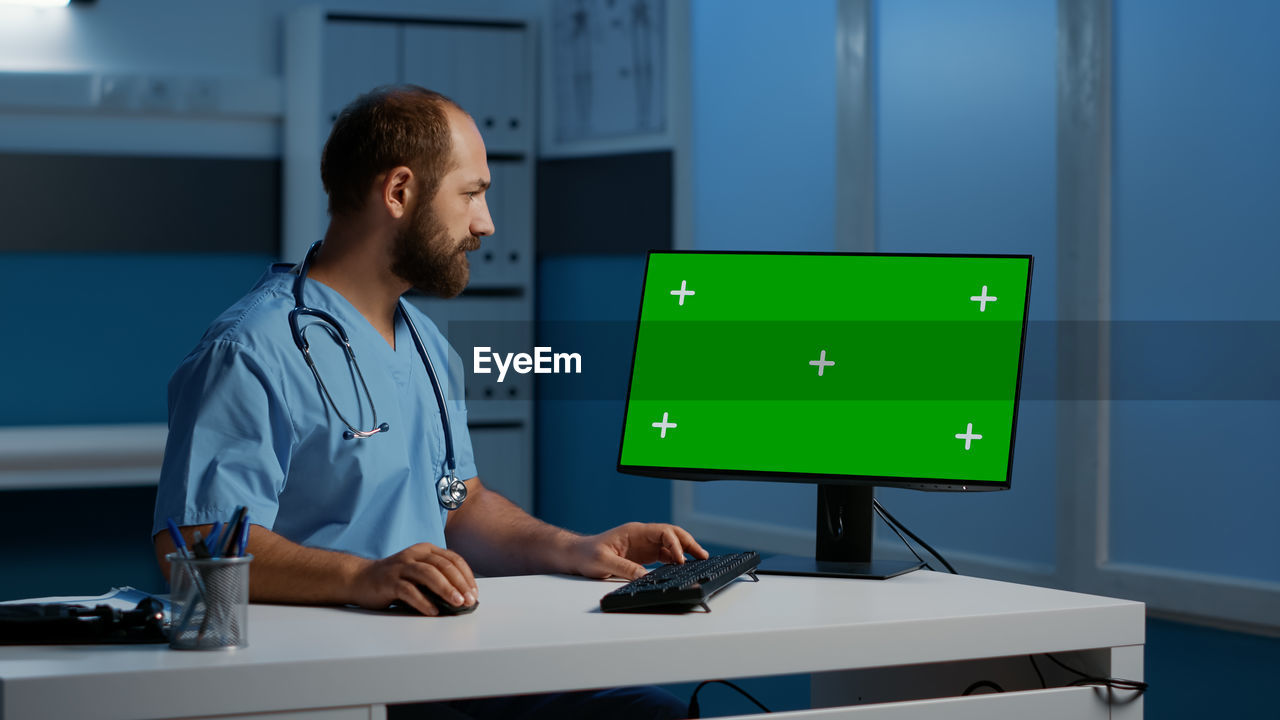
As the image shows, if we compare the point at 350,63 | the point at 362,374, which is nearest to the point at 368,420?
the point at 362,374

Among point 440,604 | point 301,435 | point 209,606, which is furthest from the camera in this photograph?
point 301,435

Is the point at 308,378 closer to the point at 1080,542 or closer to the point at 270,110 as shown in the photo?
the point at 1080,542

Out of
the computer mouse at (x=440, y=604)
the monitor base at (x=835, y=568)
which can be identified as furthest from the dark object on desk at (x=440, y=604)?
the monitor base at (x=835, y=568)

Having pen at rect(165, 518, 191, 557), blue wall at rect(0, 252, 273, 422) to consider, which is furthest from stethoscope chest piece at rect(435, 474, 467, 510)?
blue wall at rect(0, 252, 273, 422)

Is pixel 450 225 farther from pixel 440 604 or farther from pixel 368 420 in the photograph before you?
pixel 440 604

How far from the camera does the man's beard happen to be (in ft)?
5.31

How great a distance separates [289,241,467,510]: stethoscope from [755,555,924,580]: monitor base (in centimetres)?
39

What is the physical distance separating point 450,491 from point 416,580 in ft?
1.28

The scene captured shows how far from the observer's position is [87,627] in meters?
1.08

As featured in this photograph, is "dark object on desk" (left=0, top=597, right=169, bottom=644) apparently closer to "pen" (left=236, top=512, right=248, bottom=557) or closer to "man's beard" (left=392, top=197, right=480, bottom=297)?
"pen" (left=236, top=512, right=248, bottom=557)

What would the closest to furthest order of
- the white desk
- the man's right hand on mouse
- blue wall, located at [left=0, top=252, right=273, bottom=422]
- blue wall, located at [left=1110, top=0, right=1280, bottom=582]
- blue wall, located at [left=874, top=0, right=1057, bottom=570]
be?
the white desk < the man's right hand on mouse < blue wall, located at [left=1110, top=0, right=1280, bottom=582] < blue wall, located at [left=874, top=0, right=1057, bottom=570] < blue wall, located at [left=0, top=252, right=273, bottom=422]

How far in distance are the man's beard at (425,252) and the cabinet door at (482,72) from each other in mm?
2038

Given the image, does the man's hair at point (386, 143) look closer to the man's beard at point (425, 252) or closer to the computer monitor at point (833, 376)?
the man's beard at point (425, 252)

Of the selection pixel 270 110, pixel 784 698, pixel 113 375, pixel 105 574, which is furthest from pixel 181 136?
pixel 784 698
